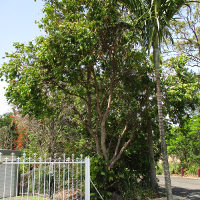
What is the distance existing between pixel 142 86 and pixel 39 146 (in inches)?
330

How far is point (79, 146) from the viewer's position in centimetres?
1388

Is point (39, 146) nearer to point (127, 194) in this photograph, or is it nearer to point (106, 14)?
point (127, 194)

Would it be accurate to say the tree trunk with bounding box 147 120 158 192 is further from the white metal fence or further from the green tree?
the green tree

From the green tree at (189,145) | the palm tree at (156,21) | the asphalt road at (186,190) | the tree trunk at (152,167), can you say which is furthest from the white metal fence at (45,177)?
the green tree at (189,145)

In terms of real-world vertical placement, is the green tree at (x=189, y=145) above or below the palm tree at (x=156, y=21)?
below

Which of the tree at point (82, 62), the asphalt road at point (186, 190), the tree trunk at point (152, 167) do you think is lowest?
the asphalt road at point (186, 190)

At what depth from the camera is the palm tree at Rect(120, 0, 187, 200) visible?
895cm

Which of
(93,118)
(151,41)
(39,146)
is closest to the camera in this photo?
(151,41)

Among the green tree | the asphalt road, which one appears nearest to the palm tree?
the asphalt road

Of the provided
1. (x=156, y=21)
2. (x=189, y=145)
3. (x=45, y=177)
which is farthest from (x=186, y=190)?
(x=189, y=145)

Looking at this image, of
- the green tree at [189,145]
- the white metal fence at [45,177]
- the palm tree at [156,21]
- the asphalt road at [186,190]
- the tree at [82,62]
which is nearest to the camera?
the white metal fence at [45,177]

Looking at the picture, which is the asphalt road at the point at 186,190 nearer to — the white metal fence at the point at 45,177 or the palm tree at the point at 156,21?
the palm tree at the point at 156,21

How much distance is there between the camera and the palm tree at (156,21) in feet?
29.4

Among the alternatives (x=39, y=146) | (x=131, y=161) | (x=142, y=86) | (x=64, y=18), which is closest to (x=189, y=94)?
(x=142, y=86)
